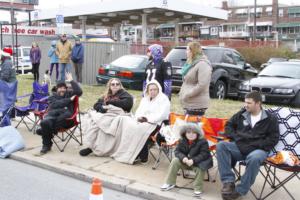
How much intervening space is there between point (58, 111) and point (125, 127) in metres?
1.41

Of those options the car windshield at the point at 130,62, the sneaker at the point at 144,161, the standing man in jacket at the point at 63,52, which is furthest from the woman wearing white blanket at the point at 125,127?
the standing man in jacket at the point at 63,52

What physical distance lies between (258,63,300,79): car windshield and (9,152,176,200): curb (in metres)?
8.18

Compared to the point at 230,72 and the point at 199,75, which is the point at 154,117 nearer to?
the point at 199,75

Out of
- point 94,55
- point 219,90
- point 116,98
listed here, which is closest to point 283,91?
point 219,90

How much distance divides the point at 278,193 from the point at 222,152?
2.92 ft

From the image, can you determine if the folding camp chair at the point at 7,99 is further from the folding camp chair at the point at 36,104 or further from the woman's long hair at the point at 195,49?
the woman's long hair at the point at 195,49

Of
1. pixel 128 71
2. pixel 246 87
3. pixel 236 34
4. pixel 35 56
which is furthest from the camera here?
pixel 236 34

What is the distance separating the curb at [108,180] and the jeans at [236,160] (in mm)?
601

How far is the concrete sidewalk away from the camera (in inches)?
212

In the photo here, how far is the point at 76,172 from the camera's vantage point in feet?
20.4

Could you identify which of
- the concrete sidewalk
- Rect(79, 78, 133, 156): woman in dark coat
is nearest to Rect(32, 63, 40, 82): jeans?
the concrete sidewalk

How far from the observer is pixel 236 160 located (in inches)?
209

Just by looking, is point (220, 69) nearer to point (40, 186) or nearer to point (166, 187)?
point (166, 187)

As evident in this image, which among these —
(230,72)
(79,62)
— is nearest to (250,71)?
(230,72)
